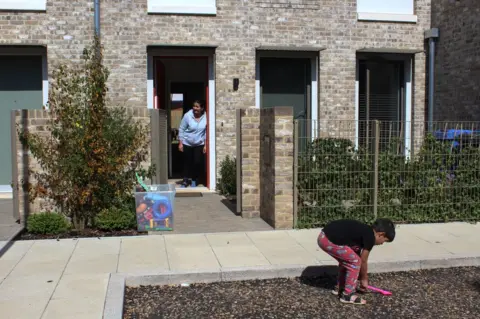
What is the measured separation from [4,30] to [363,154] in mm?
7983

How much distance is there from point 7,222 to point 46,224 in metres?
1.16

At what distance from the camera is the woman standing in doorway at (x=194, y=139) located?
39.7ft

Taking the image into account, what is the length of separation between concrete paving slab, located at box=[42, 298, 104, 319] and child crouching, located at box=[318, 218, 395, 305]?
7.43 ft

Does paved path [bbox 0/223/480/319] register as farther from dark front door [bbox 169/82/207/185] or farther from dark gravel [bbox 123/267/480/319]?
dark front door [bbox 169/82/207/185]

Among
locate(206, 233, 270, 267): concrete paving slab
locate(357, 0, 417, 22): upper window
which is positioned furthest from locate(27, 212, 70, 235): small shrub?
locate(357, 0, 417, 22): upper window

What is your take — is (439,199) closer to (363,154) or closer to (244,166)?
(363,154)

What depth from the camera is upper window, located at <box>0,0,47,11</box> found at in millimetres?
11156

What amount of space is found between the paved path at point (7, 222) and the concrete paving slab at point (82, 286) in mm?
2159

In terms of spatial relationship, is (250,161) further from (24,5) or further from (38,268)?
(24,5)

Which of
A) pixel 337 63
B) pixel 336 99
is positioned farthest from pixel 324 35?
pixel 336 99

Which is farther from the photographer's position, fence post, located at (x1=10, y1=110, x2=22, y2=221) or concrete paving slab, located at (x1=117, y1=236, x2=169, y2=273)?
fence post, located at (x1=10, y1=110, x2=22, y2=221)

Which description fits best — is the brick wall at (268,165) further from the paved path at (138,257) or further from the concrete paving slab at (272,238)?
the paved path at (138,257)

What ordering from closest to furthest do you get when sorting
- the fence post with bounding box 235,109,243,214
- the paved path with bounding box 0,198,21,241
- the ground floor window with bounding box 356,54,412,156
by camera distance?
1. the paved path with bounding box 0,198,21,241
2. the fence post with bounding box 235,109,243,214
3. the ground floor window with bounding box 356,54,412,156

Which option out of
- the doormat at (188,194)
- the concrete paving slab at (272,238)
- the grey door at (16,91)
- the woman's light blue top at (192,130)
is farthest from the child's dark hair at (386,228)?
the grey door at (16,91)
